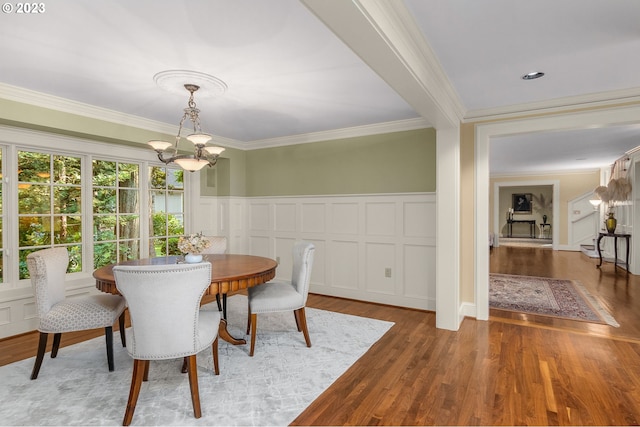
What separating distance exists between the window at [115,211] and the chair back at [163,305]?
253 cm

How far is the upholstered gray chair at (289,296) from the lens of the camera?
2.96 meters

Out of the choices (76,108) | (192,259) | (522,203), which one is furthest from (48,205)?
(522,203)

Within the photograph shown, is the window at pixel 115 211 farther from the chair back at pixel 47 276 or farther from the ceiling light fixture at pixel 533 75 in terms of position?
the ceiling light fixture at pixel 533 75

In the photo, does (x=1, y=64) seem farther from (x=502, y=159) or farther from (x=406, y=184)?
(x=502, y=159)

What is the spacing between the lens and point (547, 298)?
15.3 ft

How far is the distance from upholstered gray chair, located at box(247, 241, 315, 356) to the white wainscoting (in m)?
1.52

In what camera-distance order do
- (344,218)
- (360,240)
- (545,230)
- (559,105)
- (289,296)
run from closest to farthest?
(289,296) → (559,105) → (360,240) → (344,218) → (545,230)

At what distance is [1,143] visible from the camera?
3320 mm

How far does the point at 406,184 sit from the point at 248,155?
2699 mm

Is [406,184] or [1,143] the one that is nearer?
[1,143]

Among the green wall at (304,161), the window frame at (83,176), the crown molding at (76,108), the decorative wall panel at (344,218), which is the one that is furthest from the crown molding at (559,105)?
the window frame at (83,176)

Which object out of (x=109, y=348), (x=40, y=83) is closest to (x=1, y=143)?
(x=40, y=83)

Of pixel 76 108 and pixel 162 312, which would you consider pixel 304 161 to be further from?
pixel 162 312

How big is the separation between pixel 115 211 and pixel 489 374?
4.36 metres
